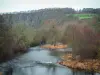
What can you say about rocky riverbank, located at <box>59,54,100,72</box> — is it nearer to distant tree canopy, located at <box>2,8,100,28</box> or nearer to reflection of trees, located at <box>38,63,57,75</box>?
reflection of trees, located at <box>38,63,57,75</box>

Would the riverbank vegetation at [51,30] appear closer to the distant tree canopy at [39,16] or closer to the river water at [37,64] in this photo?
the distant tree canopy at [39,16]

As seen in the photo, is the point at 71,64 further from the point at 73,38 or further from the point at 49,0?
the point at 49,0

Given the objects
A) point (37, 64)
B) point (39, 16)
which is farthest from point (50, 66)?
point (39, 16)

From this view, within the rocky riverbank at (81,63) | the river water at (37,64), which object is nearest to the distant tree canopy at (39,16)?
the river water at (37,64)

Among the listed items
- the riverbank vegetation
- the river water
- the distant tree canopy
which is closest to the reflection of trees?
the river water

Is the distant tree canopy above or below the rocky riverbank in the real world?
above

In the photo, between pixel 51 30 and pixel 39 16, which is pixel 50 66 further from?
pixel 39 16
